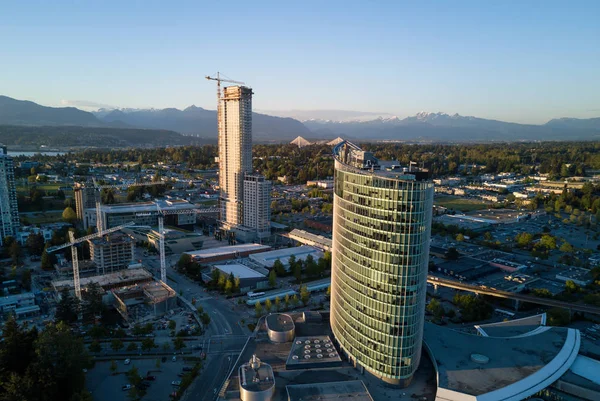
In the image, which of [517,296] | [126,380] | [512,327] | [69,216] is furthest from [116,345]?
[69,216]

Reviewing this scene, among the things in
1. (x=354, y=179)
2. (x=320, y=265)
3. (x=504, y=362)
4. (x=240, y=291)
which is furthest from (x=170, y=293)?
(x=504, y=362)

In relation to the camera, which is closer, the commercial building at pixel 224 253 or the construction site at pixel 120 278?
the construction site at pixel 120 278

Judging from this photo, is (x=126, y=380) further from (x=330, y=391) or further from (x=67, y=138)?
(x=67, y=138)

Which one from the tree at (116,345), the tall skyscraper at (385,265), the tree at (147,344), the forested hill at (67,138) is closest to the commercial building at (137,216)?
the tree at (116,345)

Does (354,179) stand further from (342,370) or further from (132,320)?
(132,320)

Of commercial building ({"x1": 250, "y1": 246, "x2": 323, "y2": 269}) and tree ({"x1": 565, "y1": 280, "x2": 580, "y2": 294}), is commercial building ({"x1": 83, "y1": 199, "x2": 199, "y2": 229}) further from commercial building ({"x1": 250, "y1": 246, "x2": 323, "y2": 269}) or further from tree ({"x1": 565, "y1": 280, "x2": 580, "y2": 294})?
tree ({"x1": 565, "y1": 280, "x2": 580, "y2": 294})

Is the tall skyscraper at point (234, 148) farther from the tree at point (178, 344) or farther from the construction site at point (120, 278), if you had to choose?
the tree at point (178, 344)

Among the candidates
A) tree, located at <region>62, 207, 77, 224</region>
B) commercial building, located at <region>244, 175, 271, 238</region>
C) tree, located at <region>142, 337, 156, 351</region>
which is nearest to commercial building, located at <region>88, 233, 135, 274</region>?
tree, located at <region>142, 337, 156, 351</region>
